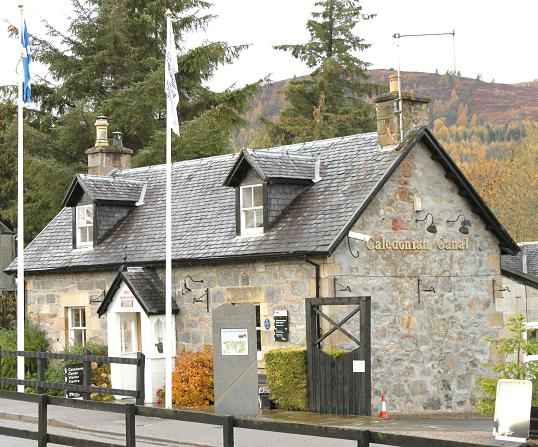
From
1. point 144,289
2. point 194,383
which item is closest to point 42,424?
point 194,383

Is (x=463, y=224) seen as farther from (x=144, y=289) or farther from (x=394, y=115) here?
(x=144, y=289)

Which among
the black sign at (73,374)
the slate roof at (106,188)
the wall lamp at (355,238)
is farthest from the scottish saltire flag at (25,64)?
the wall lamp at (355,238)

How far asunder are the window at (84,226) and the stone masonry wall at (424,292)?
8157 mm

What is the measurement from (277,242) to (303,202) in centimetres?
131

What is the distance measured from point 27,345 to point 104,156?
19.9 feet

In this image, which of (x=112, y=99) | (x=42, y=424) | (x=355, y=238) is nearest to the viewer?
(x=42, y=424)

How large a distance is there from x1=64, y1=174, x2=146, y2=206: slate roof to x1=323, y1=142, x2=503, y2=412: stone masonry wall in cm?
777

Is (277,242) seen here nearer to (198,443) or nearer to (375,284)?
(375,284)

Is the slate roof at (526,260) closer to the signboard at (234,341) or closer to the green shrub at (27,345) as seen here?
the green shrub at (27,345)

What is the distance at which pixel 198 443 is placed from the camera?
1512 cm

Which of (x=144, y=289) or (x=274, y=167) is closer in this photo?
(x=274, y=167)

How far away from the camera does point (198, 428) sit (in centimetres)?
1762

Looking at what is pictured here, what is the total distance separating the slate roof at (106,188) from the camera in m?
27.4

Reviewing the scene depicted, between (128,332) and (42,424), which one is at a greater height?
(128,332)
